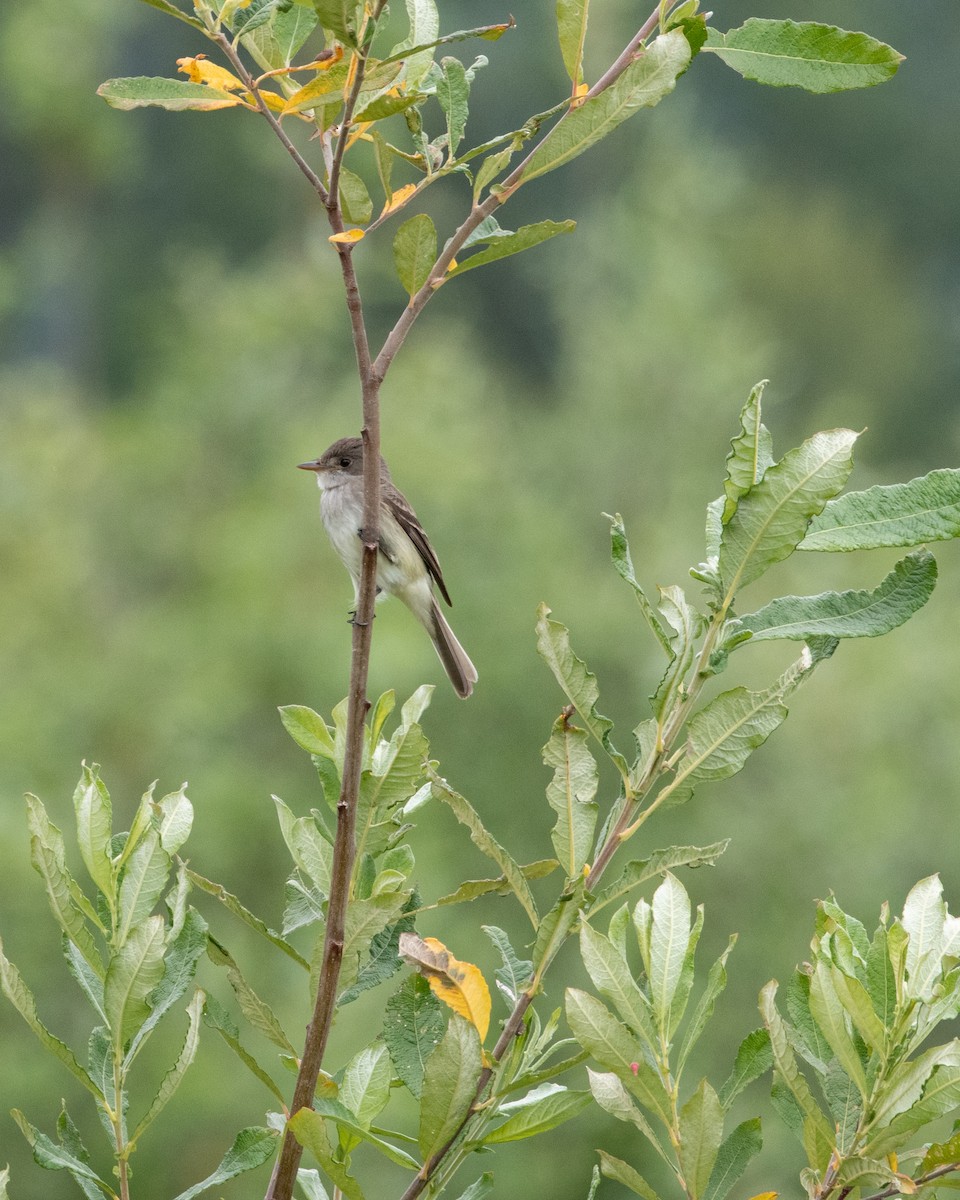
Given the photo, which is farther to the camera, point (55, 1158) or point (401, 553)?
point (401, 553)

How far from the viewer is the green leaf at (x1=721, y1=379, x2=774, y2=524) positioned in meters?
1.37

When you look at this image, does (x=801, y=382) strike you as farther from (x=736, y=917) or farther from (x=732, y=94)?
(x=736, y=917)

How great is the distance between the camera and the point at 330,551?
21.1m

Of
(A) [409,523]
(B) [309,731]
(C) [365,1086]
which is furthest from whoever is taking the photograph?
(A) [409,523]

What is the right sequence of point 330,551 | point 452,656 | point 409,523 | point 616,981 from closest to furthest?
point 616,981, point 452,656, point 409,523, point 330,551

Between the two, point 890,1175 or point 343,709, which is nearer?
point 890,1175

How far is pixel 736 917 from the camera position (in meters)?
17.6

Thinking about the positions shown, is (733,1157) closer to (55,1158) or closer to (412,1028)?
(412,1028)

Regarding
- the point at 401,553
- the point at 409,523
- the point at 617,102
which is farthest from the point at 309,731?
the point at 409,523

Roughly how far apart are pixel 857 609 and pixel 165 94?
713 millimetres

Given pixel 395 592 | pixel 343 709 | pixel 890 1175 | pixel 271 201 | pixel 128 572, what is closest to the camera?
pixel 890 1175

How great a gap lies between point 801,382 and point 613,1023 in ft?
135

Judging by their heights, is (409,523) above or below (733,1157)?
below

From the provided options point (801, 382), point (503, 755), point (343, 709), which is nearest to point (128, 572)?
point (503, 755)
